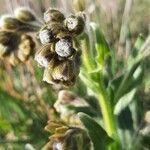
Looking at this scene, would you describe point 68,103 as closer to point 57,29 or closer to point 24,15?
point 24,15

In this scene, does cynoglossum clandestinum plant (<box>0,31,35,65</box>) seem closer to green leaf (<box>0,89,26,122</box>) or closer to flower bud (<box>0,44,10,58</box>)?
flower bud (<box>0,44,10,58</box>)

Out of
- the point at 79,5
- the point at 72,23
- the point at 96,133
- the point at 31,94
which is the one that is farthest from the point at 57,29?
the point at 31,94

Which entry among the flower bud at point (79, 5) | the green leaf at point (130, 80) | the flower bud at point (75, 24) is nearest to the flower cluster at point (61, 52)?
the flower bud at point (75, 24)

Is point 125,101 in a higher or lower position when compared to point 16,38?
lower

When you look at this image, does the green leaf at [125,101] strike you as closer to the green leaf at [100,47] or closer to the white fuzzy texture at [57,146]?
the green leaf at [100,47]

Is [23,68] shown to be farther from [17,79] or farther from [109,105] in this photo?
[109,105]

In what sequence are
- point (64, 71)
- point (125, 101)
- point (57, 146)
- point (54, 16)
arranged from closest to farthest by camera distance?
point (64, 71) → point (54, 16) → point (57, 146) → point (125, 101)

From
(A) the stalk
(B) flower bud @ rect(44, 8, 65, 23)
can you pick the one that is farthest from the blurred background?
(B) flower bud @ rect(44, 8, 65, 23)
